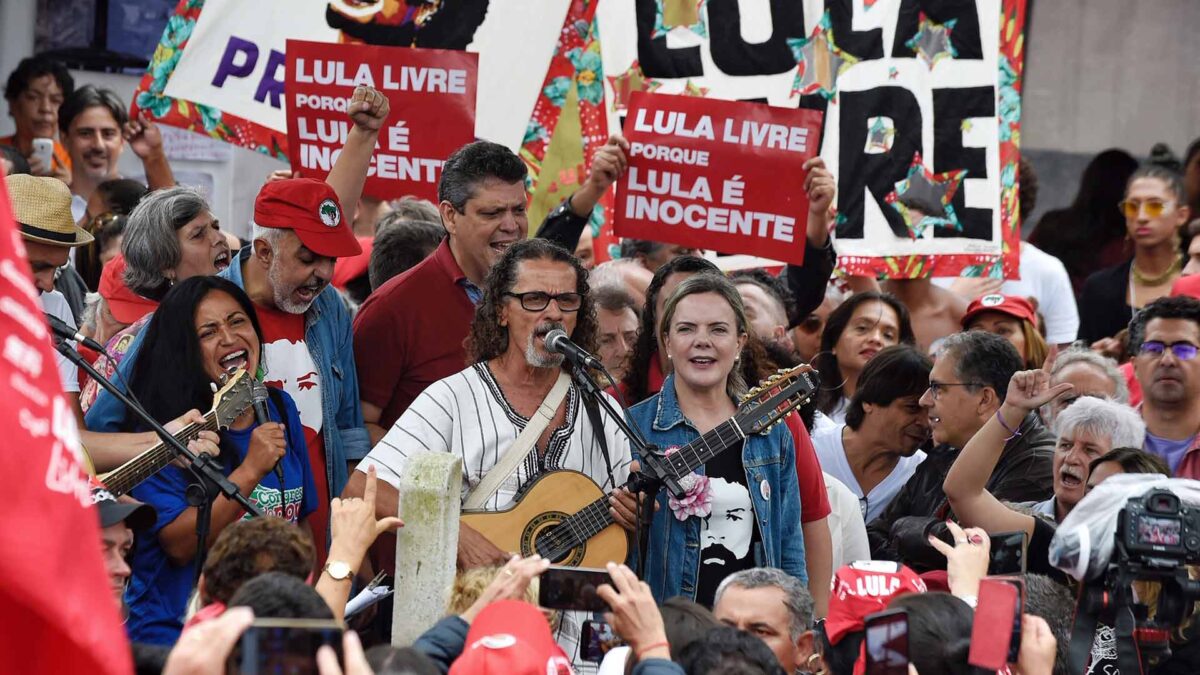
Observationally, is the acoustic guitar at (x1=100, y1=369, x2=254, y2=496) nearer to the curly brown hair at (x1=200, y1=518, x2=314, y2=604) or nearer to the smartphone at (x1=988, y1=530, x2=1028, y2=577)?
the curly brown hair at (x1=200, y1=518, x2=314, y2=604)

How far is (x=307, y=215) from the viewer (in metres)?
5.69

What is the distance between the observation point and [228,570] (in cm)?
385

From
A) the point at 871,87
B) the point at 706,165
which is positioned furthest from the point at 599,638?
the point at 871,87

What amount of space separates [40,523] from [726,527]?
338 cm

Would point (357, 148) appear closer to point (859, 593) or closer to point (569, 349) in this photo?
point (569, 349)

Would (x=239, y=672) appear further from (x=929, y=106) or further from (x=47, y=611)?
(x=929, y=106)

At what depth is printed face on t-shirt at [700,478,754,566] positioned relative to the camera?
5.34 meters

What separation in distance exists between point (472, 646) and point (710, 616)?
88 cm

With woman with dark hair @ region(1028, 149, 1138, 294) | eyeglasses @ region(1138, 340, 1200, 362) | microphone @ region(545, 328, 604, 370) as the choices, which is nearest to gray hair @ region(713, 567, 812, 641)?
microphone @ region(545, 328, 604, 370)

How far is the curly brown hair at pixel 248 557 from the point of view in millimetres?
3838

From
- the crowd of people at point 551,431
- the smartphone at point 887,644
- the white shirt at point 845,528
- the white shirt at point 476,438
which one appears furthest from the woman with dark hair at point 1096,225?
the smartphone at point 887,644

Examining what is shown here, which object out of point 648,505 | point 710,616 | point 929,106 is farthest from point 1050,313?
point 710,616

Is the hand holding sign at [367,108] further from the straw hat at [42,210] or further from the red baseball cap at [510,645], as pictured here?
the red baseball cap at [510,645]

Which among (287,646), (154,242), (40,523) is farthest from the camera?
(154,242)
